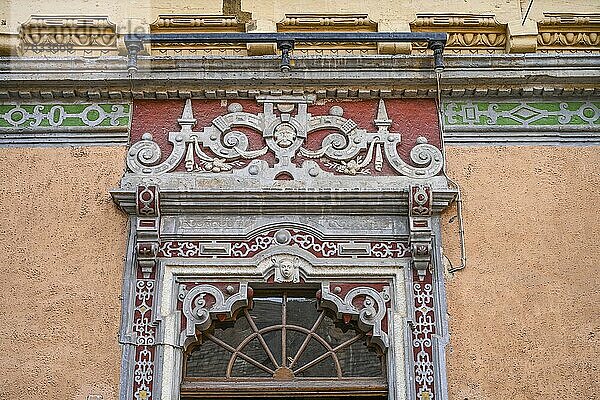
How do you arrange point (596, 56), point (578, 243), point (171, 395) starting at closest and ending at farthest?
1. point (171, 395)
2. point (578, 243)
3. point (596, 56)

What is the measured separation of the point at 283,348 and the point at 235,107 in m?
1.98

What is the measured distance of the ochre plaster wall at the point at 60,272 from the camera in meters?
6.94

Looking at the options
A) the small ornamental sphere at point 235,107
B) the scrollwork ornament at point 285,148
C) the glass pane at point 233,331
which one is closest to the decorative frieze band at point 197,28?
the small ornamental sphere at point 235,107

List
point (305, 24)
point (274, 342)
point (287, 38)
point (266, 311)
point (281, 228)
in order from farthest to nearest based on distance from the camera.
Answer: point (305, 24)
point (287, 38)
point (281, 228)
point (266, 311)
point (274, 342)

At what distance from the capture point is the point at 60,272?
287 inches

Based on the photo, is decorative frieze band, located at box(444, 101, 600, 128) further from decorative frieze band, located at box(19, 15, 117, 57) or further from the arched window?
decorative frieze band, located at box(19, 15, 117, 57)

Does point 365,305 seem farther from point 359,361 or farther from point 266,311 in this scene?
point 266,311

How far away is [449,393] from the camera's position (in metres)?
6.88

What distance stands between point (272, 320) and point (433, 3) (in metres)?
3.04

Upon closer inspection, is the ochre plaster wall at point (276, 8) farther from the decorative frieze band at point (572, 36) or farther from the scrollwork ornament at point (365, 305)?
the scrollwork ornament at point (365, 305)

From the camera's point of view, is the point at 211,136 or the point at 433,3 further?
the point at 433,3

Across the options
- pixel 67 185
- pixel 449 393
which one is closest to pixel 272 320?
pixel 449 393

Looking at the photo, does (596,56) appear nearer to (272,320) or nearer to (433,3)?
(433,3)

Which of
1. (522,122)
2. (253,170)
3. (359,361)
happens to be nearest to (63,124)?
(253,170)
